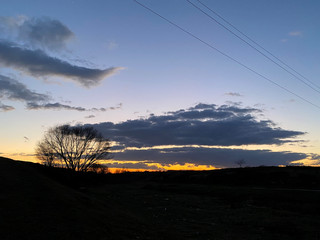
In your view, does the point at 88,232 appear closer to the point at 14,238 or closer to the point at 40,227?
the point at 40,227

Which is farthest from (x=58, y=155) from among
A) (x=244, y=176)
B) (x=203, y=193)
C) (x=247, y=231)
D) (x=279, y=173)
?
(x=247, y=231)

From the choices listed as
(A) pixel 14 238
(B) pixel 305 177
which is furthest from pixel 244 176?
(A) pixel 14 238

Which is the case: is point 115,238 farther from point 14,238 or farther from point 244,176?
point 244,176

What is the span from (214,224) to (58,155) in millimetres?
62109

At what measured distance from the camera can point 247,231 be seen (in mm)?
18391

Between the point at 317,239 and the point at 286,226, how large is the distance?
12.3 feet

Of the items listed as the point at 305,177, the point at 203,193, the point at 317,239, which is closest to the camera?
the point at 317,239

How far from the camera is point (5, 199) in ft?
47.9

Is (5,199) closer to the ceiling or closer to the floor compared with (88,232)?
closer to the ceiling

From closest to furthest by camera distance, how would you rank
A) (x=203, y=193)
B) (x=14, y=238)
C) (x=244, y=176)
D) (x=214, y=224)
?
1. (x=14, y=238)
2. (x=214, y=224)
3. (x=203, y=193)
4. (x=244, y=176)

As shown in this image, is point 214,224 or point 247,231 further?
point 214,224

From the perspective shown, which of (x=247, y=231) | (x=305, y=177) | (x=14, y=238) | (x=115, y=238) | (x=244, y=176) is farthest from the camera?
(x=244, y=176)

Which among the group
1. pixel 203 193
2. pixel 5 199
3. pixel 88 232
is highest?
pixel 5 199

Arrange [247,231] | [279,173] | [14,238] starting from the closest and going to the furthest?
1. [14,238]
2. [247,231]
3. [279,173]
